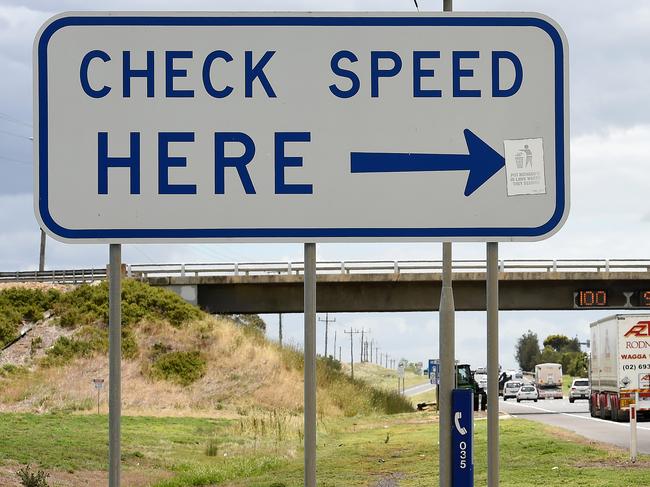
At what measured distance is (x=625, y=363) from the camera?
4253cm

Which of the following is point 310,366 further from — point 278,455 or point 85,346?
point 85,346

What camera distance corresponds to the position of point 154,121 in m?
5.49

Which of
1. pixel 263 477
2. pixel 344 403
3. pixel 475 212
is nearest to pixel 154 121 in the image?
pixel 475 212

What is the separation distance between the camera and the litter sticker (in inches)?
216

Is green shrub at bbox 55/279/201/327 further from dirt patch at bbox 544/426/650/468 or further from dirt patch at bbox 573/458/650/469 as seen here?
dirt patch at bbox 573/458/650/469

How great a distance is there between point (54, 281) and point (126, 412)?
27.1 meters

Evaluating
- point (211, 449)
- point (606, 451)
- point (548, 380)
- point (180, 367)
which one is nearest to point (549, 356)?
point (548, 380)

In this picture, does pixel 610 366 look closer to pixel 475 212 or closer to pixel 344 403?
pixel 344 403

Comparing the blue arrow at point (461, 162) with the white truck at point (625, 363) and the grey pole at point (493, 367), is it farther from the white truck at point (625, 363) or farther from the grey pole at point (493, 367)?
the white truck at point (625, 363)

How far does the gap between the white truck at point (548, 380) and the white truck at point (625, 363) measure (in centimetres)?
5248

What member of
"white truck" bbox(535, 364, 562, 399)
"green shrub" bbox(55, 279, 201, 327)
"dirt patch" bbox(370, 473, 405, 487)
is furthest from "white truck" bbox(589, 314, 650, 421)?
"white truck" bbox(535, 364, 562, 399)

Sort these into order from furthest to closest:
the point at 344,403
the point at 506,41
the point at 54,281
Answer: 1. the point at 54,281
2. the point at 344,403
3. the point at 506,41

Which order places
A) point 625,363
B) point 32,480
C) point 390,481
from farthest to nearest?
point 625,363, point 390,481, point 32,480

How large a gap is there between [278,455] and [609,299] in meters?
38.0
